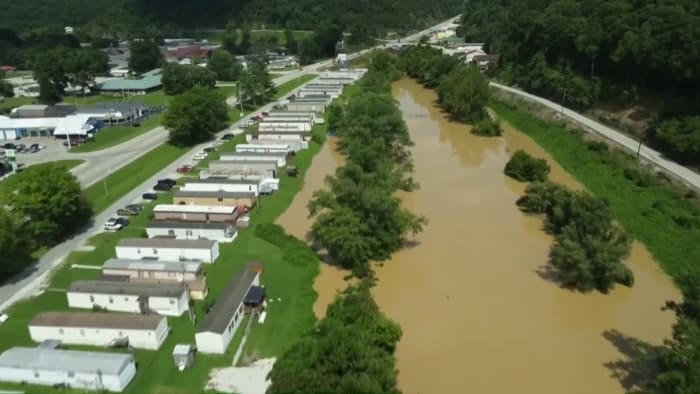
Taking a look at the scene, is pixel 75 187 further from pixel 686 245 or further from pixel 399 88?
pixel 399 88

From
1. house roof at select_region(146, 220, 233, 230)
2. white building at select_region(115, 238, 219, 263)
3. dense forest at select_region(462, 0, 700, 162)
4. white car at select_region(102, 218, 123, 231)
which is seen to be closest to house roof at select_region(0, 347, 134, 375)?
white building at select_region(115, 238, 219, 263)

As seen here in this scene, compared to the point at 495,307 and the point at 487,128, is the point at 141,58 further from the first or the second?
the point at 495,307

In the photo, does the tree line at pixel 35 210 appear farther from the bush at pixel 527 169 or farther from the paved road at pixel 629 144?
the paved road at pixel 629 144

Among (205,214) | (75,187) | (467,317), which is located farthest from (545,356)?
(75,187)

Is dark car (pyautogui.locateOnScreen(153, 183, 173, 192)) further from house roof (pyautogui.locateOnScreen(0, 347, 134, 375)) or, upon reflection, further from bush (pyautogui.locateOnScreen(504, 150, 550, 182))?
bush (pyautogui.locateOnScreen(504, 150, 550, 182))

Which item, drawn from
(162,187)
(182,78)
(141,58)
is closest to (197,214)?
(162,187)

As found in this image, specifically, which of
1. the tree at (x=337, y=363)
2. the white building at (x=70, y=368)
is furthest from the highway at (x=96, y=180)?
the tree at (x=337, y=363)
